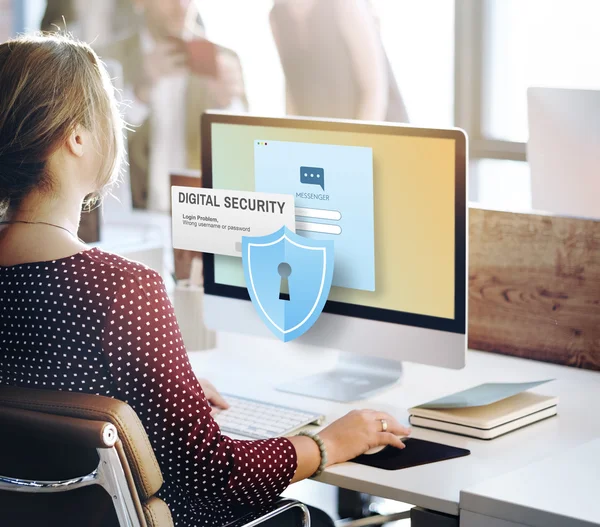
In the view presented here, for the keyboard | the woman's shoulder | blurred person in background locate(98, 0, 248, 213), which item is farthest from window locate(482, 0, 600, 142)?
the woman's shoulder

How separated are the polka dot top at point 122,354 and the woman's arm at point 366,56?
2.57 meters

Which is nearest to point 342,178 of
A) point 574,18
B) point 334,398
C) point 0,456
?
point 334,398

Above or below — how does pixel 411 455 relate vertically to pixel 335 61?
below

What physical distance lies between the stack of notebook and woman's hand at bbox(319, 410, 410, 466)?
92 millimetres

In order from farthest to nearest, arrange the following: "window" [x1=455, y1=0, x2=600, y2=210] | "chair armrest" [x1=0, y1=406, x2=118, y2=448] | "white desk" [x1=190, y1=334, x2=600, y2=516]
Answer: "window" [x1=455, y1=0, x2=600, y2=210] < "white desk" [x1=190, y1=334, x2=600, y2=516] < "chair armrest" [x1=0, y1=406, x2=118, y2=448]

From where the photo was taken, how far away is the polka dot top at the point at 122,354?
128cm

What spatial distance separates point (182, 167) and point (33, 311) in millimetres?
3175

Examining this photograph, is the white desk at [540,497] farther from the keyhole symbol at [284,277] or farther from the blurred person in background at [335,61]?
the blurred person in background at [335,61]

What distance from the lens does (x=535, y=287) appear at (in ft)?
6.48

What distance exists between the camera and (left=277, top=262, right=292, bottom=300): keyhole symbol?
1.83m

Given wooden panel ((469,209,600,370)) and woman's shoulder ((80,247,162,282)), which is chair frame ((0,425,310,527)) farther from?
wooden panel ((469,209,600,370))

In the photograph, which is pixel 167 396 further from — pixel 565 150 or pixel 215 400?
pixel 565 150

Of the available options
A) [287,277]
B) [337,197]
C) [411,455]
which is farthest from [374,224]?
[411,455]

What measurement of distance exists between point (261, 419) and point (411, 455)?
293 millimetres
